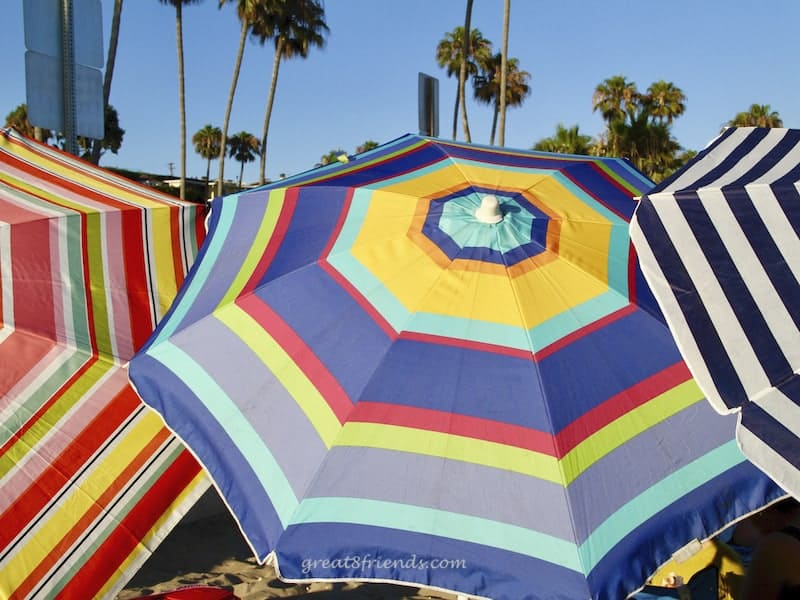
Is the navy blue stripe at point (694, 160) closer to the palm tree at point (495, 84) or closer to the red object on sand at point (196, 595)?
the red object on sand at point (196, 595)

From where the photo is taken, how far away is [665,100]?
125ft

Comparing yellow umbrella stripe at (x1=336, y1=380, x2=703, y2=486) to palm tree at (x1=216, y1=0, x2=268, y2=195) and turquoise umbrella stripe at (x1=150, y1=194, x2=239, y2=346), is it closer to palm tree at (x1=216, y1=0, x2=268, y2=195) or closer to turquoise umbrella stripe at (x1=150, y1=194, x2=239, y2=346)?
turquoise umbrella stripe at (x1=150, y1=194, x2=239, y2=346)

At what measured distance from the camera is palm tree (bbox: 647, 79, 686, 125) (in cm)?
3784

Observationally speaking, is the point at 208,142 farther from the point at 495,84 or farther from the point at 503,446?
the point at 503,446

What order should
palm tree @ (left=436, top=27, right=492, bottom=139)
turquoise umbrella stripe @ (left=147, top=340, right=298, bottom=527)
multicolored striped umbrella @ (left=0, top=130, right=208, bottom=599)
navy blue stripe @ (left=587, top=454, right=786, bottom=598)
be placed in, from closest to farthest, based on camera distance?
navy blue stripe @ (left=587, top=454, right=786, bottom=598) < turquoise umbrella stripe @ (left=147, top=340, right=298, bottom=527) < multicolored striped umbrella @ (left=0, top=130, right=208, bottom=599) < palm tree @ (left=436, top=27, right=492, bottom=139)

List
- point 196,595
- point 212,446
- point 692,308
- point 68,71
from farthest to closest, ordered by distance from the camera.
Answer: point 68,71
point 196,595
point 212,446
point 692,308

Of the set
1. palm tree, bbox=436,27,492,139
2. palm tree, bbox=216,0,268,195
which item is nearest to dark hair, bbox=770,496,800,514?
palm tree, bbox=216,0,268,195

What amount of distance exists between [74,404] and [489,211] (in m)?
1.86

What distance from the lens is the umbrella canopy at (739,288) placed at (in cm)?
210

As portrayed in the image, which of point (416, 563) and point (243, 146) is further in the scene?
point (243, 146)

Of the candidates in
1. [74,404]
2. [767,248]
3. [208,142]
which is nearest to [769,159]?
[767,248]

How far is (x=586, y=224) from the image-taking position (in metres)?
2.88

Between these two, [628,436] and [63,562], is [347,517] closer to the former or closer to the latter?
[628,436]

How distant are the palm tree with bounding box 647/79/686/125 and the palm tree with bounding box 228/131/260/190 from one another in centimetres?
3751
